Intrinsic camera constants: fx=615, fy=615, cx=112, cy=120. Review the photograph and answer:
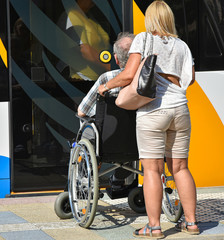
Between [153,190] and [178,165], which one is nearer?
[153,190]

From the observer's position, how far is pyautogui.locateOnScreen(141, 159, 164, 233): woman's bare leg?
4.40 metres

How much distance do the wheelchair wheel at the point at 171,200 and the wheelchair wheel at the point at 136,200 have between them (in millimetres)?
337

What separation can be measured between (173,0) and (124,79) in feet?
7.82

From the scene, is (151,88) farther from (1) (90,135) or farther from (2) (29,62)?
(2) (29,62)

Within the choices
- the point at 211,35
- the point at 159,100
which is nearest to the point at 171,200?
the point at 159,100

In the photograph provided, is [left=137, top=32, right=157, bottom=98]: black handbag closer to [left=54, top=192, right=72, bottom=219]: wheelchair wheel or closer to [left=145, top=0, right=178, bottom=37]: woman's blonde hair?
[left=145, top=0, right=178, bottom=37]: woman's blonde hair

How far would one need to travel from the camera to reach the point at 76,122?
21.4 ft

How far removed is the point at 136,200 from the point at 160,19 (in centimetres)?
177

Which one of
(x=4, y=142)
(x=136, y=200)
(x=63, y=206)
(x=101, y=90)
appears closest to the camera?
(x=101, y=90)

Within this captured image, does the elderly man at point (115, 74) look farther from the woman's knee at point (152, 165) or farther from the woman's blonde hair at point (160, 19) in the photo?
the woman's knee at point (152, 165)

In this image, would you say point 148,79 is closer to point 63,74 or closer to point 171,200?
point 171,200

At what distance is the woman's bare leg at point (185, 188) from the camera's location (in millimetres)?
4574

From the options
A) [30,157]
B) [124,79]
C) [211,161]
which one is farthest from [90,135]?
[211,161]

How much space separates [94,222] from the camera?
198 inches
